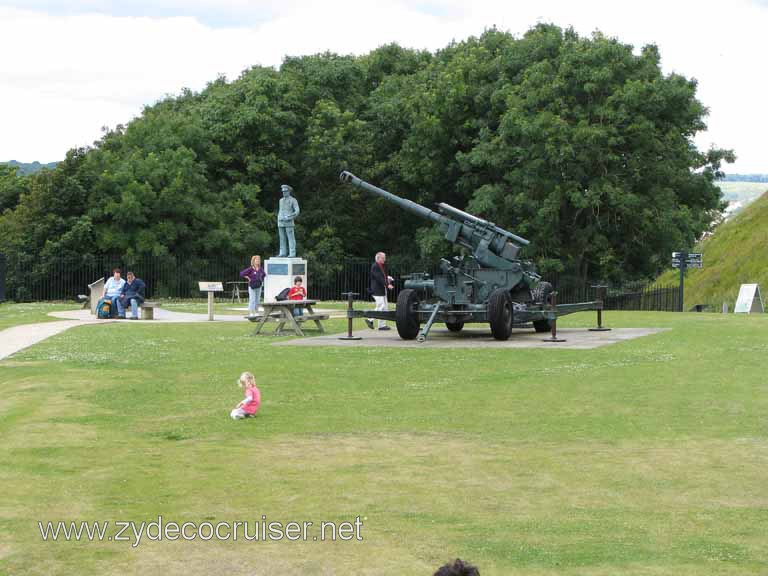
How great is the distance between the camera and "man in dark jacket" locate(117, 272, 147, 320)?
97.7 ft

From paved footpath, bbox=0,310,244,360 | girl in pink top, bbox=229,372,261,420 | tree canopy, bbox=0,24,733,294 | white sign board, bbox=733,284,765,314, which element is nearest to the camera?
girl in pink top, bbox=229,372,261,420

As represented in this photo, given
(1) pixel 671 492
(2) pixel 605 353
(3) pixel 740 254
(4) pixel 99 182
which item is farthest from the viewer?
(3) pixel 740 254

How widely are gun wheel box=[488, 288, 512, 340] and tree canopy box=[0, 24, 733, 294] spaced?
19.0 meters

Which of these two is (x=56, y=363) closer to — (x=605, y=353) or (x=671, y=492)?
(x=605, y=353)

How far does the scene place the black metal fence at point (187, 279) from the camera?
4303 centimetres

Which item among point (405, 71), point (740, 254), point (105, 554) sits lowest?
point (105, 554)

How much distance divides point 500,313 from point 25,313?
1639 centimetres

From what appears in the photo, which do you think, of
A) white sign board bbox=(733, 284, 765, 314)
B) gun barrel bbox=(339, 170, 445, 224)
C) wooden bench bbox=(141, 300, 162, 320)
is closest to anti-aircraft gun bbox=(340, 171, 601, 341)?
gun barrel bbox=(339, 170, 445, 224)

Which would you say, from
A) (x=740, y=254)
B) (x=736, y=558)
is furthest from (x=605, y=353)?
(x=740, y=254)

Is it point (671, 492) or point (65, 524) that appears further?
point (671, 492)

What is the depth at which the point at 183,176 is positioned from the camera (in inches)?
1816

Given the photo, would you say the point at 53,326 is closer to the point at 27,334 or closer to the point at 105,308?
the point at 27,334

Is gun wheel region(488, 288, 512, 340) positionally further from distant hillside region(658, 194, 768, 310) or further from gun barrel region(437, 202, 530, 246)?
distant hillside region(658, 194, 768, 310)

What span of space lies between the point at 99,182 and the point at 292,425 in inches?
1377
